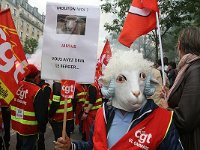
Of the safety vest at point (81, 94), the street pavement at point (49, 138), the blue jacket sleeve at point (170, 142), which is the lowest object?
the street pavement at point (49, 138)

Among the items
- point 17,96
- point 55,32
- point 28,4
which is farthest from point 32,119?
point 28,4

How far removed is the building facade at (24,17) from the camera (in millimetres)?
74400

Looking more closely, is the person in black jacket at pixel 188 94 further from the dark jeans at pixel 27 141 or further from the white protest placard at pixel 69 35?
the dark jeans at pixel 27 141

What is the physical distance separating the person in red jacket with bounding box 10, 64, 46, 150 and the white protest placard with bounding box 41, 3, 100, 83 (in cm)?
207

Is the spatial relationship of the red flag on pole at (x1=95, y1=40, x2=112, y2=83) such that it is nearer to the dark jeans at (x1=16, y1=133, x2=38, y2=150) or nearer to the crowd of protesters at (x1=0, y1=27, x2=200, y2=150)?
the crowd of protesters at (x1=0, y1=27, x2=200, y2=150)

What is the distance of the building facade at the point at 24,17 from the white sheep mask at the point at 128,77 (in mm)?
68872

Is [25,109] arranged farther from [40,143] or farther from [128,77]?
[128,77]

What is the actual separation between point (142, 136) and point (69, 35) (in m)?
1.12

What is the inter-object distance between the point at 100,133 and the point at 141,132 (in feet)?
1.09

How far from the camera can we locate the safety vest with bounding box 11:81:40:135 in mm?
5078

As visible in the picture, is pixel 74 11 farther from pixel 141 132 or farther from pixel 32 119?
pixel 32 119

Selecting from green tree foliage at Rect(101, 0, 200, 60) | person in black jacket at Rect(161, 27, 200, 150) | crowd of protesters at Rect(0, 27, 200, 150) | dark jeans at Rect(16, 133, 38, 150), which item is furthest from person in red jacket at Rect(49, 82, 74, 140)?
green tree foliage at Rect(101, 0, 200, 60)

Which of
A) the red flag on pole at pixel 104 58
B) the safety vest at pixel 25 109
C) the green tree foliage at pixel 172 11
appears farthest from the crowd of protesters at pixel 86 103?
the green tree foliage at pixel 172 11

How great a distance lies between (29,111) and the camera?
5.12m
